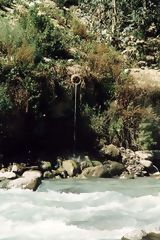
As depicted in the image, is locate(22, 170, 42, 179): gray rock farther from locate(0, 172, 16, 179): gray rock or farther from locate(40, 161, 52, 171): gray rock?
locate(40, 161, 52, 171): gray rock

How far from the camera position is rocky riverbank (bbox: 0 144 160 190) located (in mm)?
15849

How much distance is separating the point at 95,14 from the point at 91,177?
11.6m

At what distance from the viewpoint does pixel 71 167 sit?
16734 mm

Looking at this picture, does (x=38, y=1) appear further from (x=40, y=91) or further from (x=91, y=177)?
(x=91, y=177)

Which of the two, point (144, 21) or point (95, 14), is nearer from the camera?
point (144, 21)

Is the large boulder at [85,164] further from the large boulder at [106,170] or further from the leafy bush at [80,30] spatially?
the leafy bush at [80,30]

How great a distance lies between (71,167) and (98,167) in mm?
804

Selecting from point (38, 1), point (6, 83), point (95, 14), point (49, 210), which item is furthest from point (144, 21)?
point (49, 210)

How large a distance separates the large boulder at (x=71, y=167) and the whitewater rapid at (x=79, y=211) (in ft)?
3.11

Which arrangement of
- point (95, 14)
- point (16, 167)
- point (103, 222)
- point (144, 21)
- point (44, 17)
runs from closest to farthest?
point (103, 222), point (16, 167), point (44, 17), point (144, 21), point (95, 14)

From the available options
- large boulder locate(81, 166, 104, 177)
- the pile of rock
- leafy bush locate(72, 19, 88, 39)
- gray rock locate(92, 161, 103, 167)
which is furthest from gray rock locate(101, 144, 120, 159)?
the pile of rock

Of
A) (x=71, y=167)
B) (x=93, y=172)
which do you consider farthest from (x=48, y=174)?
(x=93, y=172)

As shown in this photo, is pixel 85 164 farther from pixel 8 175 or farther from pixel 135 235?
pixel 135 235

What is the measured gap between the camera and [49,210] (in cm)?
1191
